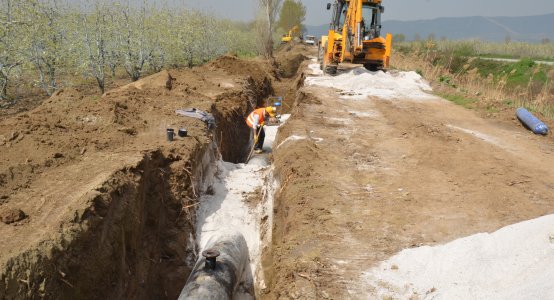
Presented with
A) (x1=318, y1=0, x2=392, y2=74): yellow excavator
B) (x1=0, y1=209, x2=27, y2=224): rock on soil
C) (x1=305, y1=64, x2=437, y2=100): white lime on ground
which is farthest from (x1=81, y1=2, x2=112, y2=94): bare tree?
(x1=0, y1=209, x2=27, y2=224): rock on soil

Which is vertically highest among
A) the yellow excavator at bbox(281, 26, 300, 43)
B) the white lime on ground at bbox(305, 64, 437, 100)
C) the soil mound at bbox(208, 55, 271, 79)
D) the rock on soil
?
the yellow excavator at bbox(281, 26, 300, 43)

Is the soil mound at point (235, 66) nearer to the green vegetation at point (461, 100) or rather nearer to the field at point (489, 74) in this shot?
the field at point (489, 74)

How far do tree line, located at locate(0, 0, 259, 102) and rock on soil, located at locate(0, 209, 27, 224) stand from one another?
8.56m

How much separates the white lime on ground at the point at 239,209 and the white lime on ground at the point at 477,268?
99.8 inches

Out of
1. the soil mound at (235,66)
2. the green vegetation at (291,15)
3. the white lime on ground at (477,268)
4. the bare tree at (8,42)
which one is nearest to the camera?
the white lime on ground at (477,268)

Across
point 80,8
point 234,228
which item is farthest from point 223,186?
A: point 80,8

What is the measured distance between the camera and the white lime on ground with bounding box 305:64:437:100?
1441 cm

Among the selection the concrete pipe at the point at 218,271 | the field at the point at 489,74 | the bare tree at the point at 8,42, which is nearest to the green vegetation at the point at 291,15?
the field at the point at 489,74


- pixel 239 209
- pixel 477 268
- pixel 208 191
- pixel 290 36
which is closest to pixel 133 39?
pixel 208 191

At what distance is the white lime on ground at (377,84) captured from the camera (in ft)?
47.3

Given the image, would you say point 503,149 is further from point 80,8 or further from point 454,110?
point 80,8

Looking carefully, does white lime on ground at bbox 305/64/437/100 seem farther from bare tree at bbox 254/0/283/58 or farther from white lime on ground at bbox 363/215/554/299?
bare tree at bbox 254/0/283/58

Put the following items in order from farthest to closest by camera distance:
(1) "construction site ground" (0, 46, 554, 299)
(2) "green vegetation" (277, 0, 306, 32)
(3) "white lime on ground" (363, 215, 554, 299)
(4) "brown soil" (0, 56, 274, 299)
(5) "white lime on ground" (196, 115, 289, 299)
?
1. (2) "green vegetation" (277, 0, 306, 32)
2. (5) "white lime on ground" (196, 115, 289, 299)
3. (1) "construction site ground" (0, 46, 554, 299)
4. (4) "brown soil" (0, 56, 274, 299)
5. (3) "white lime on ground" (363, 215, 554, 299)

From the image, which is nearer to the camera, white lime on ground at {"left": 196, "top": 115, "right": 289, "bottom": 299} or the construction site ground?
the construction site ground
